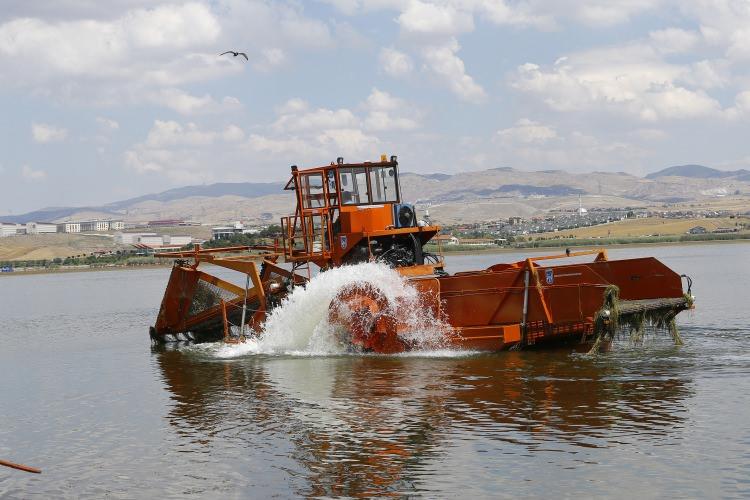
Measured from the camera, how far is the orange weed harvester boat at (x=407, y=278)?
19719 mm

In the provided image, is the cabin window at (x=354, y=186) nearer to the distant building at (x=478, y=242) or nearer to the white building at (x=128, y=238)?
the distant building at (x=478, y=242)

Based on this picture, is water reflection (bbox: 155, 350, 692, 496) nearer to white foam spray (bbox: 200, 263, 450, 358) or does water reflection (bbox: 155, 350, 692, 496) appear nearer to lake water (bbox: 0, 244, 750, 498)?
lake water (bbox: 0, 244, 750, 498)

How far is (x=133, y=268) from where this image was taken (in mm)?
114375

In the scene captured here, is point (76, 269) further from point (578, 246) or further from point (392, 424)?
point (392, 424)

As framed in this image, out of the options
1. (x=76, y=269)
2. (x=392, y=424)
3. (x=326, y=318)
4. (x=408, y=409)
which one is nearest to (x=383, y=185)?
(x=326, y=318)

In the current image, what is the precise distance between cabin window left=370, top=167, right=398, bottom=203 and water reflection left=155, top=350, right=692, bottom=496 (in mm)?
4170

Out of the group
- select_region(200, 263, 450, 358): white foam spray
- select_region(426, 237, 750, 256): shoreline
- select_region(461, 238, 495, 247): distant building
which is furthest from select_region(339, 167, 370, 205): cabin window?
select_region(461, 238, 495, 247): distant building

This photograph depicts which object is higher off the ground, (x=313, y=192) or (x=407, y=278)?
(x=313, y=192)

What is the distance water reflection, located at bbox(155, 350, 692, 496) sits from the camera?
1270 cm

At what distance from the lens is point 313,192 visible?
23500 millimetres

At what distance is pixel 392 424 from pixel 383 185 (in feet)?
32.6

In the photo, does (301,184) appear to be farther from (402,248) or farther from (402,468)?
(402,468)

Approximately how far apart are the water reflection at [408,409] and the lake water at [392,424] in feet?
0.14

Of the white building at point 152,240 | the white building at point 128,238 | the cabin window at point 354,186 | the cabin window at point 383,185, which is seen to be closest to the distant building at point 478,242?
the white building at point 152,240
